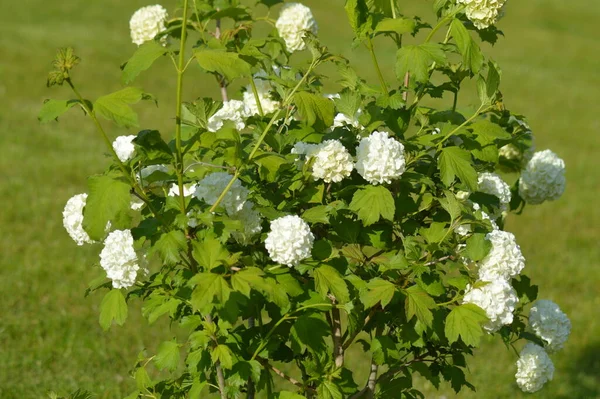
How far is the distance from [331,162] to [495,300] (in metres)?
0.60

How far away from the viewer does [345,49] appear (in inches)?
750

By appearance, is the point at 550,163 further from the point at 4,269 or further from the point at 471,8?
the point at 4,269

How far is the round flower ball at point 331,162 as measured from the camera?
8.00 ft

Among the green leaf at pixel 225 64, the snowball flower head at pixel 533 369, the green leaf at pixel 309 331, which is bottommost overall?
the snowball flower head at pixel 533 369

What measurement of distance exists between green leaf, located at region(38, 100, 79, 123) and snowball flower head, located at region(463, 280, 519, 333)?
1209 mm

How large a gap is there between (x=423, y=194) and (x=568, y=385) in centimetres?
332

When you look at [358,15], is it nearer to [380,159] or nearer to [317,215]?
[380,159]

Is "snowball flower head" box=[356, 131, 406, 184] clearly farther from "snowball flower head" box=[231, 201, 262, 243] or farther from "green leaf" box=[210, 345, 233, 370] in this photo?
"green leaf" box=[210, 345, 233, 370]

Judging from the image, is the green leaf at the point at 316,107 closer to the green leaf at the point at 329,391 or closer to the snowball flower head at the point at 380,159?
the snowball flower head at the point at 380,159

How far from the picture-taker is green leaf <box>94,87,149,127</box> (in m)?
2.09

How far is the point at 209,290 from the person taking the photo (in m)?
2.06

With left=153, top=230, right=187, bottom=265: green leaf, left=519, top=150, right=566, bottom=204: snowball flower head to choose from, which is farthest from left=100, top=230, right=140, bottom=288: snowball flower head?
left=519, top=150, right=566, bottom=204: snowball flower head

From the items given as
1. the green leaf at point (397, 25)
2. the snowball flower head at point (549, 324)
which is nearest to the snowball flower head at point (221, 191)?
the green leaf at point (397, 25)

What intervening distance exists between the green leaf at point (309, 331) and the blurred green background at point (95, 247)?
68cm
